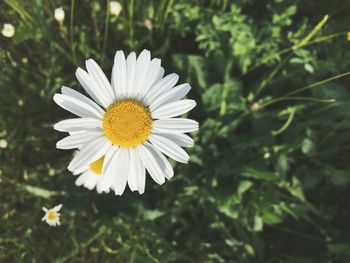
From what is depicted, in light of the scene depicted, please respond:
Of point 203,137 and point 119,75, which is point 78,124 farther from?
point 203,137

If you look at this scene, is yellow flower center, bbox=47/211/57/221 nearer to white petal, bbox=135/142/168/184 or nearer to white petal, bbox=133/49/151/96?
white petal, bbox=135/142/168/184

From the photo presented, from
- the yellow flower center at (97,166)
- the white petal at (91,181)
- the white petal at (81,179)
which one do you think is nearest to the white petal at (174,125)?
the yellow flower center at (97,166)

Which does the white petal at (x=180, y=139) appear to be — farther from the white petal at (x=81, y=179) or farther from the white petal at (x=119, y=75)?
the white petal at (x=81, y=179)

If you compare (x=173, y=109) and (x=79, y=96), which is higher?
(x=79, y=96)

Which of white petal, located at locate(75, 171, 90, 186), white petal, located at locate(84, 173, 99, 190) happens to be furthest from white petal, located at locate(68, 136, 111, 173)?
white petal, located at locate(75, 171, 90, 186)

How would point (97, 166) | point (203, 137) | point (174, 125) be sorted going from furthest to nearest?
point (203, 137)
point (97, 166)
point (174, 125)

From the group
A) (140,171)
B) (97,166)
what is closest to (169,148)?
(140,171)

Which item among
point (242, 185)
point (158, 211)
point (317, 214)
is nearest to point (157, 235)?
point (158, 211)
